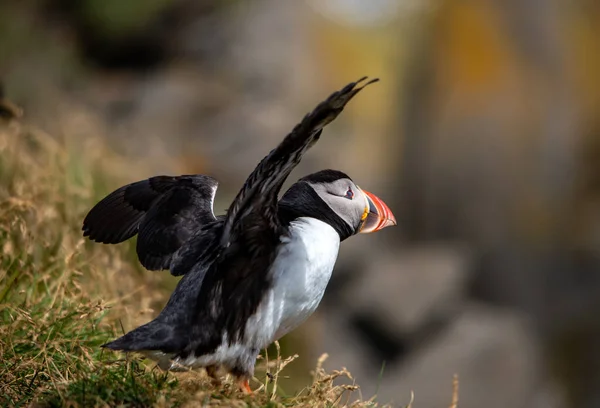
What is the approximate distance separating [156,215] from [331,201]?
30.5 inches

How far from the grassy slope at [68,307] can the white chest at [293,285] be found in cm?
16

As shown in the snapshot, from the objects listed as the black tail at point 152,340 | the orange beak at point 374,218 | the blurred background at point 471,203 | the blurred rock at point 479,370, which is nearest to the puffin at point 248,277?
the black tail at point 152,340

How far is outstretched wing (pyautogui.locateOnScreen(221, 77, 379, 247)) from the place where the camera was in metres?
2.75

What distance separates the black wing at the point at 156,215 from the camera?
12.5ft

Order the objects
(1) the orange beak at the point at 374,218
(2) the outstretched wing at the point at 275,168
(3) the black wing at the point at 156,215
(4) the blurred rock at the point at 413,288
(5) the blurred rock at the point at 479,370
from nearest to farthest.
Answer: (2) the outstretched wing at the point at 275,168 → (3) the black wing at the point at 156,215 → (1) the orange beak at the point at 374,218 → (5) the blurred rock at the point at 479,370 → (4) the blurred rock at the point at 413,288

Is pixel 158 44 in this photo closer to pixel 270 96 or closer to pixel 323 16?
pixel 270 96

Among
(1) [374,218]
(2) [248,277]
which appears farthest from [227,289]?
(1) [374,218]

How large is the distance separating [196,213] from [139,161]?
4420 millimetres

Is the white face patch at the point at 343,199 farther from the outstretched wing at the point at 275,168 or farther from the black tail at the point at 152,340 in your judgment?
the black tail at the point at 152,340

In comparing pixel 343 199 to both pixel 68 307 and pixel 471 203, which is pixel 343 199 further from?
pixel 471 203

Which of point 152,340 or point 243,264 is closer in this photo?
point 152,340

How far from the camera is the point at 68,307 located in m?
3.95

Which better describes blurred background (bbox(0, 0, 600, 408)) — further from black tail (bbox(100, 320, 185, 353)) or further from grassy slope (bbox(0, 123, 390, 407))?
black tail (bbox(100, 320, 185, 353))

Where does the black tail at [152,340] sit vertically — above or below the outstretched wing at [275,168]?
below
